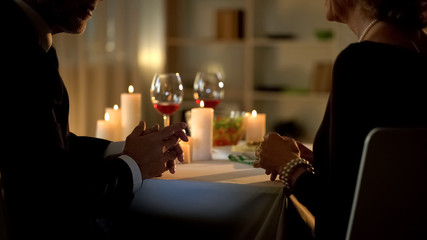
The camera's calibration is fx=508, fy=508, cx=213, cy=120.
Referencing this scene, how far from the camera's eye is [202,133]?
1.67 meters

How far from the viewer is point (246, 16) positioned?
13.9 feet

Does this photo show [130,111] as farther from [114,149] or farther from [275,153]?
[275,153]

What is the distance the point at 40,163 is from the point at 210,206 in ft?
1.54

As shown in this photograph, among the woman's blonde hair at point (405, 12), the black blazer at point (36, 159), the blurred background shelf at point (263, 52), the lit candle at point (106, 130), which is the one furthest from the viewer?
the blurred background shelf at point (263, 52)

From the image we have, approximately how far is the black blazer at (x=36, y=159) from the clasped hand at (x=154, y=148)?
4.2 inches

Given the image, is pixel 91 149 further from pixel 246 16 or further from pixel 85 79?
pixel 246 16

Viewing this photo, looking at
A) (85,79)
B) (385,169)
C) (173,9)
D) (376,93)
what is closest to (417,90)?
(376,93)

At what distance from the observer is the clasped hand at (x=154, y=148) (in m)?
1.31

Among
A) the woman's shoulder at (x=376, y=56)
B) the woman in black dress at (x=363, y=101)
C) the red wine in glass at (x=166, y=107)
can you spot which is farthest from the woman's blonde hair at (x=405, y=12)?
the red wine in glass at (x=166, y=107)

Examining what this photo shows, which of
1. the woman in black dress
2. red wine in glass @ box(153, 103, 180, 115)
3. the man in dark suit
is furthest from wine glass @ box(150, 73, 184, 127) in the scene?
the woman in black dress

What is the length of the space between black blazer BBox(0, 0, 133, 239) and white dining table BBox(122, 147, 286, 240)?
0.21 metres

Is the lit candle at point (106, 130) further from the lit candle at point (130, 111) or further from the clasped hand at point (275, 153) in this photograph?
the clasped hand at point (275, 153)

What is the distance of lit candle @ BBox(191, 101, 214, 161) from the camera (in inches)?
65.8

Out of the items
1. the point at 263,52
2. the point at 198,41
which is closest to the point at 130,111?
the point at 198,41
